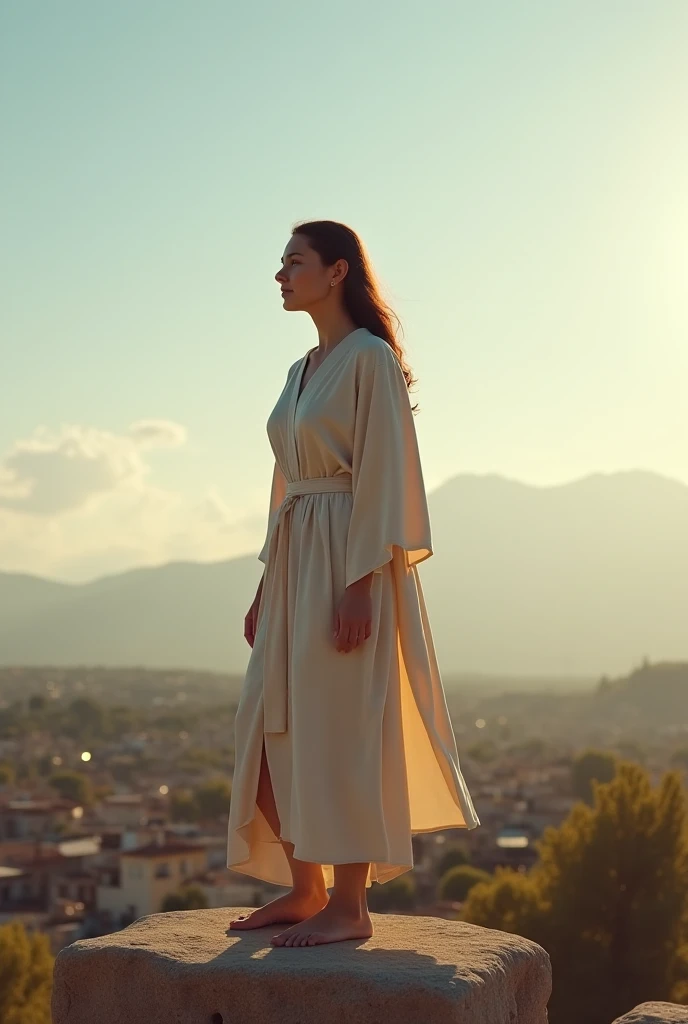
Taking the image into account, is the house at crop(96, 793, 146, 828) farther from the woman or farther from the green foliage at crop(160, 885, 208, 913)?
the woman

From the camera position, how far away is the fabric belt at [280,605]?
4.34 meters

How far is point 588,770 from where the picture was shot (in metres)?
62.4

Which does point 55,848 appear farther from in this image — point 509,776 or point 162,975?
point 162,975

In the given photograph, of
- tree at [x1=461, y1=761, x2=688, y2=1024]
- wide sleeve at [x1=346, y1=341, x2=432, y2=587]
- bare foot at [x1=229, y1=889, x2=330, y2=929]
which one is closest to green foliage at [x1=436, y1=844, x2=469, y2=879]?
tree at [x1=461, y1=761, x2=688, y2=1024]

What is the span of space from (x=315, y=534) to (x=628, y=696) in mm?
136483

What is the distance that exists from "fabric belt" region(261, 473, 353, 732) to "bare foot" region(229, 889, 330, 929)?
1.83 ft

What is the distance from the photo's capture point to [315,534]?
14.4 ft

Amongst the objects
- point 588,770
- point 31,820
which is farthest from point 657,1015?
point 31,820

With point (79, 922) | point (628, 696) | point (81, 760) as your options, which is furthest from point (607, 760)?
point (628, 696)

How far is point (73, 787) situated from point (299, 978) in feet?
238

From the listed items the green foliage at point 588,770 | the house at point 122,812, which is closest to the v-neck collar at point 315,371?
the house at point 122,812

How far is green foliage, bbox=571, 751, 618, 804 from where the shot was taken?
61.9 meters

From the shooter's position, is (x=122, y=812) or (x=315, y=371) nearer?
(x=315, y=371)

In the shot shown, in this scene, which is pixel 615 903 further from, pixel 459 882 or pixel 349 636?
pixel 459 882
